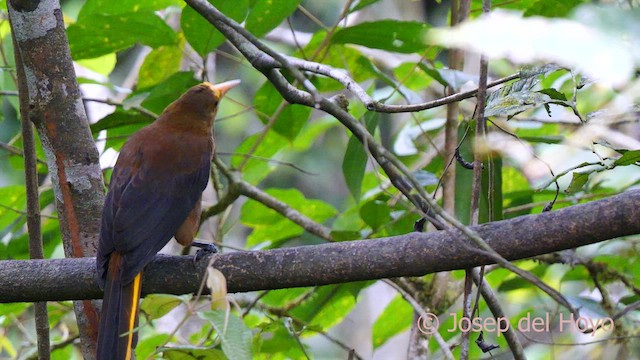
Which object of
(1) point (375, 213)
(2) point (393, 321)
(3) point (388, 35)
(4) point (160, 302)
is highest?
(3) point (388, 35)

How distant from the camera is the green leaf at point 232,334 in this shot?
136cm

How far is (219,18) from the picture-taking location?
1.94m

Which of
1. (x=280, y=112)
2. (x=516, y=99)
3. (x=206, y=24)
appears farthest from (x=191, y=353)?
(x=280, y=112)

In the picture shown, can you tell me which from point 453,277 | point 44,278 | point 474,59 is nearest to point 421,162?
point 453,277

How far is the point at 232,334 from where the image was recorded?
1403 millimetres

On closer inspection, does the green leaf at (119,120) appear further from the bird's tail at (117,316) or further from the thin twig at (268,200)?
the bird's tail at (117,316)

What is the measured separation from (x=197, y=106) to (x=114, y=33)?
1.30ft

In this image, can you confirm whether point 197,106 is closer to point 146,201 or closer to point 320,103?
point 146,201

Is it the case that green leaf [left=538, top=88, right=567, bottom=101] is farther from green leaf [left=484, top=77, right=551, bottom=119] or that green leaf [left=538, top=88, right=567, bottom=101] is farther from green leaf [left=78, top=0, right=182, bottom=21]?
green leaf [left=78, top=0, right=182, bottom=21]

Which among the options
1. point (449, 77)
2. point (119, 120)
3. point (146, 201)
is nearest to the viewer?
point (146, 201)

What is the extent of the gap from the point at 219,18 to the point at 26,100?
82cm

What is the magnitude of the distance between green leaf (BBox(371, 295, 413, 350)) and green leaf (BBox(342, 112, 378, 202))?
56 centimetres

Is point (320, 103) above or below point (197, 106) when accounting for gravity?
below

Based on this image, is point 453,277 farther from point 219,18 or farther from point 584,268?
point 219,18
